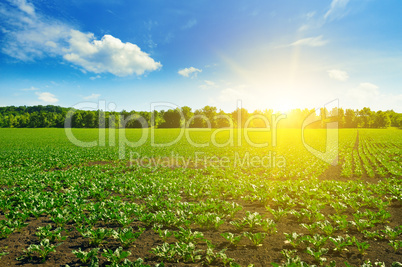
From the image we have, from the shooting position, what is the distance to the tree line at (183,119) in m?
107

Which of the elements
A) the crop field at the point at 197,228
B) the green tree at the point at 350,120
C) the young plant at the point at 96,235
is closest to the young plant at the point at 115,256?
the crop field at the point at 197,228

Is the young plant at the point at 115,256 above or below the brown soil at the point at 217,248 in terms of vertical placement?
above

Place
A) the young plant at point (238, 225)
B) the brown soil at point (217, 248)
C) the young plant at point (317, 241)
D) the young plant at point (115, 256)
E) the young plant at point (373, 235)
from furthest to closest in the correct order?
the young plant at point (238, 225) < the young plant at point (373, 235) < the young plant at point (317, 241) < the brown soil at point (217, 248) < the young plant at point (115, 256)

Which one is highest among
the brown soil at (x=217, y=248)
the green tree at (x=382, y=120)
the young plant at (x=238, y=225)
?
the green tree at (x=382, y=120)

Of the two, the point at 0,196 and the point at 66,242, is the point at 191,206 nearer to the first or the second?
the point at 66,242

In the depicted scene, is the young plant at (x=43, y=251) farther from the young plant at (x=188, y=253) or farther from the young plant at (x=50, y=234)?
the young plant at (x=188, y=253)

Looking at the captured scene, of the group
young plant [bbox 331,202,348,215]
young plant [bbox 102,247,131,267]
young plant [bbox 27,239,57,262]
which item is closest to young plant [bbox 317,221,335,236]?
young plant [bbox 331,202,348,215]

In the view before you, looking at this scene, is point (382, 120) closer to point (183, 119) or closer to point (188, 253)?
point (183, 119)

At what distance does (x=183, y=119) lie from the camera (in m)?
116

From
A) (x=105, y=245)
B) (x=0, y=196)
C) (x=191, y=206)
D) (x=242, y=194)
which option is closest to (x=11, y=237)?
(x=105, y=245)

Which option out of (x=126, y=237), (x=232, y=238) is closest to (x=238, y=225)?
(x=232, y=238)

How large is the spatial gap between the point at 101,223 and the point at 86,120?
115451mm

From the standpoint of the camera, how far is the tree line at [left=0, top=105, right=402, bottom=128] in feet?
352

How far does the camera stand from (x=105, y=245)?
583 cm
